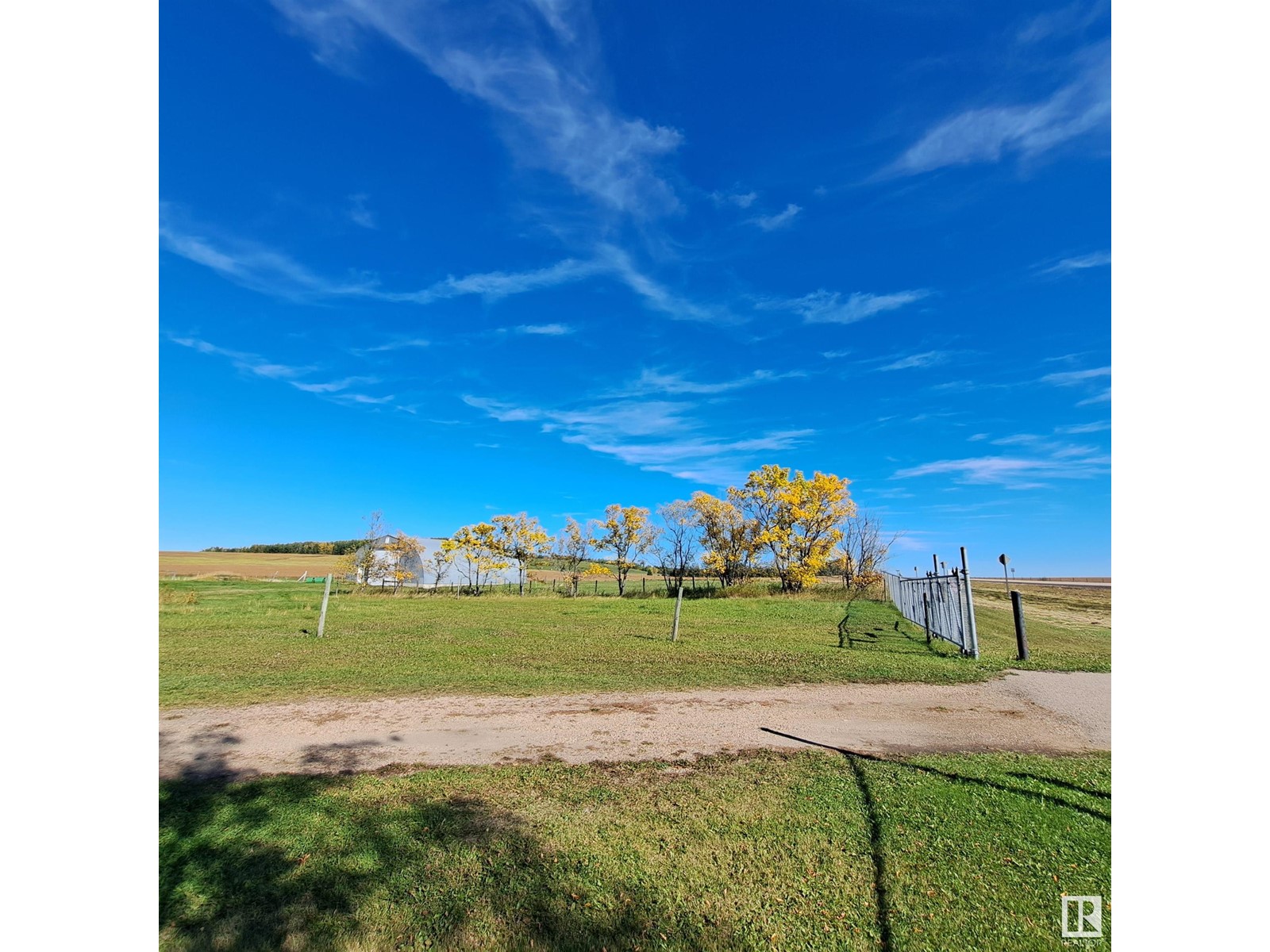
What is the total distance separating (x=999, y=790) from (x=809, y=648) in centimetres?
751

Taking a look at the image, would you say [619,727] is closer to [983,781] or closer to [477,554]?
[983,781]

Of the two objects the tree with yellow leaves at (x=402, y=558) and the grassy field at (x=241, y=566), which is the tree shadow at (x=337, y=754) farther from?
the grassy field at (x=241, y=566)

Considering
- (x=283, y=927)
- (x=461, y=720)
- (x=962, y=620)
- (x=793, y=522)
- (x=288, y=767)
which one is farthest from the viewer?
(x=793, y=522)

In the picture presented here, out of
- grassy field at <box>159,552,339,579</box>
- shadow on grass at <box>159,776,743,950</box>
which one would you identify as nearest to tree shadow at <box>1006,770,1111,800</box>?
shadow on grass at <box>159,776,743,950</box>

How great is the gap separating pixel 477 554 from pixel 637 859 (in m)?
35.1

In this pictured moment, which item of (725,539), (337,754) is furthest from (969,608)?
(725,539)

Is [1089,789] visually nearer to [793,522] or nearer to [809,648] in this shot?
[809,648]

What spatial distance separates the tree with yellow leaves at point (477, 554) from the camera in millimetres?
36469

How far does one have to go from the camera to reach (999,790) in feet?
14.1

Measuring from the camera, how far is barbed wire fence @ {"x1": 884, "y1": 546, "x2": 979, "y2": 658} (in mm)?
10773

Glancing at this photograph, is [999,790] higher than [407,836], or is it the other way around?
[999,790]

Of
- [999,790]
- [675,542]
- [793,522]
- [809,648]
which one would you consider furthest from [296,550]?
[999,790]

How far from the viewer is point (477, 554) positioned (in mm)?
36719

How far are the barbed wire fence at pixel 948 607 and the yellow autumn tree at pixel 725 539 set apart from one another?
17.2 m
